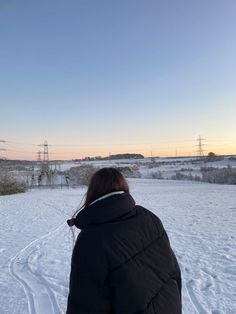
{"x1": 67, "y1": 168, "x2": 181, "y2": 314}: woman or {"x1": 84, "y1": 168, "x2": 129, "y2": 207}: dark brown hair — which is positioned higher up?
{"x1": 84, "y1": 168, "x2": 129, "y2": 207}: dark brown hair

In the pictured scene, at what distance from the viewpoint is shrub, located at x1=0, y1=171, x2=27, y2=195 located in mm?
36062

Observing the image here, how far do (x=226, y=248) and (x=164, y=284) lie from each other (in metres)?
7.24

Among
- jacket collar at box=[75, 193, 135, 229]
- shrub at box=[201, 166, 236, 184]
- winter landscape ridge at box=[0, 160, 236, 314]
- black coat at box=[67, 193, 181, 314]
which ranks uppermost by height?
jacket collar at box=[75, 193, 135, 229]

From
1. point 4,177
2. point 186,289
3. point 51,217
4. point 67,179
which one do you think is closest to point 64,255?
point 186,289

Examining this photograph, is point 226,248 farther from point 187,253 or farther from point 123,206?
point 123,206

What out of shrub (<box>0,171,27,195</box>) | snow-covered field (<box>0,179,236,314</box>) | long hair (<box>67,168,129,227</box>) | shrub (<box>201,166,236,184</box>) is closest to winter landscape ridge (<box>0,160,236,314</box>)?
snow-covered field (<box>0,179,236,314</box>)

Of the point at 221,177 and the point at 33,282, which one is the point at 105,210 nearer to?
the point at 33,282

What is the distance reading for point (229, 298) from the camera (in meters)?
5.54

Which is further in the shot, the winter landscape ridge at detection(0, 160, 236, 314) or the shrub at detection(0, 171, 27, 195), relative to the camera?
the shrub at detection(0, 171, 27, 195)

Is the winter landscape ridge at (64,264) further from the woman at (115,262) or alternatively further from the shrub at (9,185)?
the shrub at (9,185)

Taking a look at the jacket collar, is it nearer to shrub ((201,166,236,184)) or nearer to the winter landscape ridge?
the winter landscape ridge

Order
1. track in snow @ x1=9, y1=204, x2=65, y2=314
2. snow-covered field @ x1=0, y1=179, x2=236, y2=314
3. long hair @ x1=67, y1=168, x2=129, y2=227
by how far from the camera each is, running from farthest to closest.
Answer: snow-covered field @ x1=0, y1=179, x2=236, y2=314
track in snow @ x1=9, y1=204, x2=65, y2=314
long hair @ x1=67, y1=168, x2=129, y2=227

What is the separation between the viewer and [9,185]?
1438 inches

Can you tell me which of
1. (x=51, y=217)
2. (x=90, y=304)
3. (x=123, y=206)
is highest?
(x=123, y=206)
